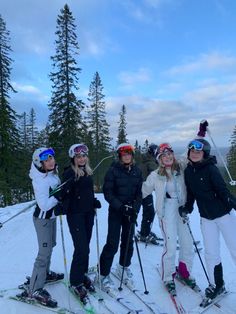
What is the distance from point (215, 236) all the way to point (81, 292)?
2243mm

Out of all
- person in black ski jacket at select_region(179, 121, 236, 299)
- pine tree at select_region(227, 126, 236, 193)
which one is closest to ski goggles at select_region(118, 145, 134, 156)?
person in black ski jacket at select_region(179, 121, 236, 299)

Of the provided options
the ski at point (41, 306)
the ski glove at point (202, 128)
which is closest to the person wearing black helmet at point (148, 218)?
the ski glove at point (202, 128)

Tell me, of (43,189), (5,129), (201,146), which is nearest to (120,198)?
(43,189)

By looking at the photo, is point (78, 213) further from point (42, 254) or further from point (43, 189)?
point (42, 254)

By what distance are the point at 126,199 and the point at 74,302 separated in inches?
71.3

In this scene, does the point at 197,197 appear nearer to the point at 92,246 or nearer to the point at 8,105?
the point at 92,246

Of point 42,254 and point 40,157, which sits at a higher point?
point 40,157

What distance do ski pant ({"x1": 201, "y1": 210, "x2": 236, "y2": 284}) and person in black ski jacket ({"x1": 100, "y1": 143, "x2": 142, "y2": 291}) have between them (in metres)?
1.19

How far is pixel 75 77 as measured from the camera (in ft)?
96.2

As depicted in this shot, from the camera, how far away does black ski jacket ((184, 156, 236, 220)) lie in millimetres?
5275

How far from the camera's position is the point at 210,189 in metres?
5.42

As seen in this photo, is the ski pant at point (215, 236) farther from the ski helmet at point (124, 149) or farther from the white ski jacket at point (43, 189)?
the white ski jacket at point (43, 189)

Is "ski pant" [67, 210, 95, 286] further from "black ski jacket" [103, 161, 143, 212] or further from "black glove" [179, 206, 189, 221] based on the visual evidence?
"black glove" [179, 206, 189, 221]

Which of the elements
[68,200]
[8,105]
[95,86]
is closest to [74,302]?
[68,200]
